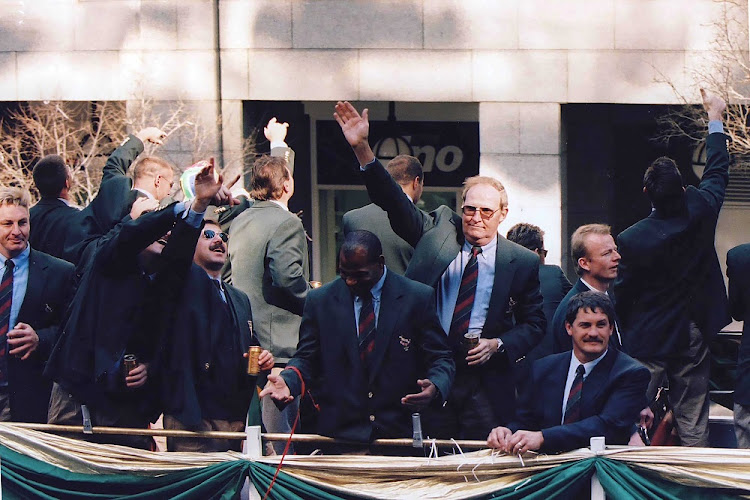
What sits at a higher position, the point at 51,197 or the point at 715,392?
the point at 51,197

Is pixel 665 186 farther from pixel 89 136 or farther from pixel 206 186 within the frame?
pixel 89 136

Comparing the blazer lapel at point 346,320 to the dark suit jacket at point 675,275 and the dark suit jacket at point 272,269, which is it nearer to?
the dark suit jacket at point 272,269

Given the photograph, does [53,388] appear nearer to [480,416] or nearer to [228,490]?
[228,490]

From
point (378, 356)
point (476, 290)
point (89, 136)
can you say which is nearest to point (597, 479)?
point (378, 356)

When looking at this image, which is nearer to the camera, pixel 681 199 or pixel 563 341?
pixel 563 341

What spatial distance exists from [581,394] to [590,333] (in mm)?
344

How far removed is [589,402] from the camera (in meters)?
7.30

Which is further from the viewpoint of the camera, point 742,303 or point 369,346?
point 742,303

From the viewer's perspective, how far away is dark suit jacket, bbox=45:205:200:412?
8062mm

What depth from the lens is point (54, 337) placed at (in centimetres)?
892

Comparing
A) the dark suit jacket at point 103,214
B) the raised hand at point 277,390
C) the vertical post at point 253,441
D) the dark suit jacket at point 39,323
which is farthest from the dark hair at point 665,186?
the dark suit jacket at point 39,323

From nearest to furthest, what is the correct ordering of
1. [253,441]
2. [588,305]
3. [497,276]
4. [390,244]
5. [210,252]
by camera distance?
1. [253,441]
2. [588,305]
3. [497,276]
4. [210,252]
5. [390,244]

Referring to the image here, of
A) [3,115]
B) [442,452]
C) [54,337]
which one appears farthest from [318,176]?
[442,452]

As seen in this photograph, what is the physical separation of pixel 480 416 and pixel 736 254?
2.01 meters
